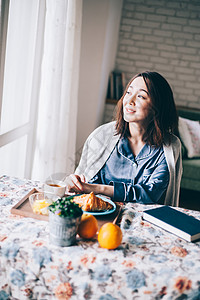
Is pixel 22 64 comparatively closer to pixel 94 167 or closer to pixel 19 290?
pixel 94 167

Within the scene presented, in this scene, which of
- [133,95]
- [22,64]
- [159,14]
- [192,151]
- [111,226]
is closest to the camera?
[111,226]

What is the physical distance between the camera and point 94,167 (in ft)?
6.28

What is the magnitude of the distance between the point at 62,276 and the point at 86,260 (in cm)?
9

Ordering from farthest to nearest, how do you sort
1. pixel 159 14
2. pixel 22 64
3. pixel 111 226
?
pixel 159 14 → pixel 22 64 → pixel 111 226

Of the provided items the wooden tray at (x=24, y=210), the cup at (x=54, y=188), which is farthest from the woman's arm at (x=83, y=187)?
the wooden tray at (x=24, y=210)

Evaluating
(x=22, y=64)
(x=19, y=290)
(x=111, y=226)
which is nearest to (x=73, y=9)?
(x=22, y=64)

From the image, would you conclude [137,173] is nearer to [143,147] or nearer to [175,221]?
[143,147]

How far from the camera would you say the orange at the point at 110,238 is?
1106 millimetres

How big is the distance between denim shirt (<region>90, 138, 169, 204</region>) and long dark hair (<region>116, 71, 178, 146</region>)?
0.06 meters

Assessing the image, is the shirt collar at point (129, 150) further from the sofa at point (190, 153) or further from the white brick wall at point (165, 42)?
the white brick wall at point (165, 42)

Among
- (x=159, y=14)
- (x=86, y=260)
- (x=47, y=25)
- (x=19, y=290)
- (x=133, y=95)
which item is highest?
(x=159, y=14)

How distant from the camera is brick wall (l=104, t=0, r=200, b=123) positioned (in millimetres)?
4285

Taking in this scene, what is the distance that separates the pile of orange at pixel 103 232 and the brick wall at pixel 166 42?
364cm

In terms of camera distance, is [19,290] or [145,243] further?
[145,243]
